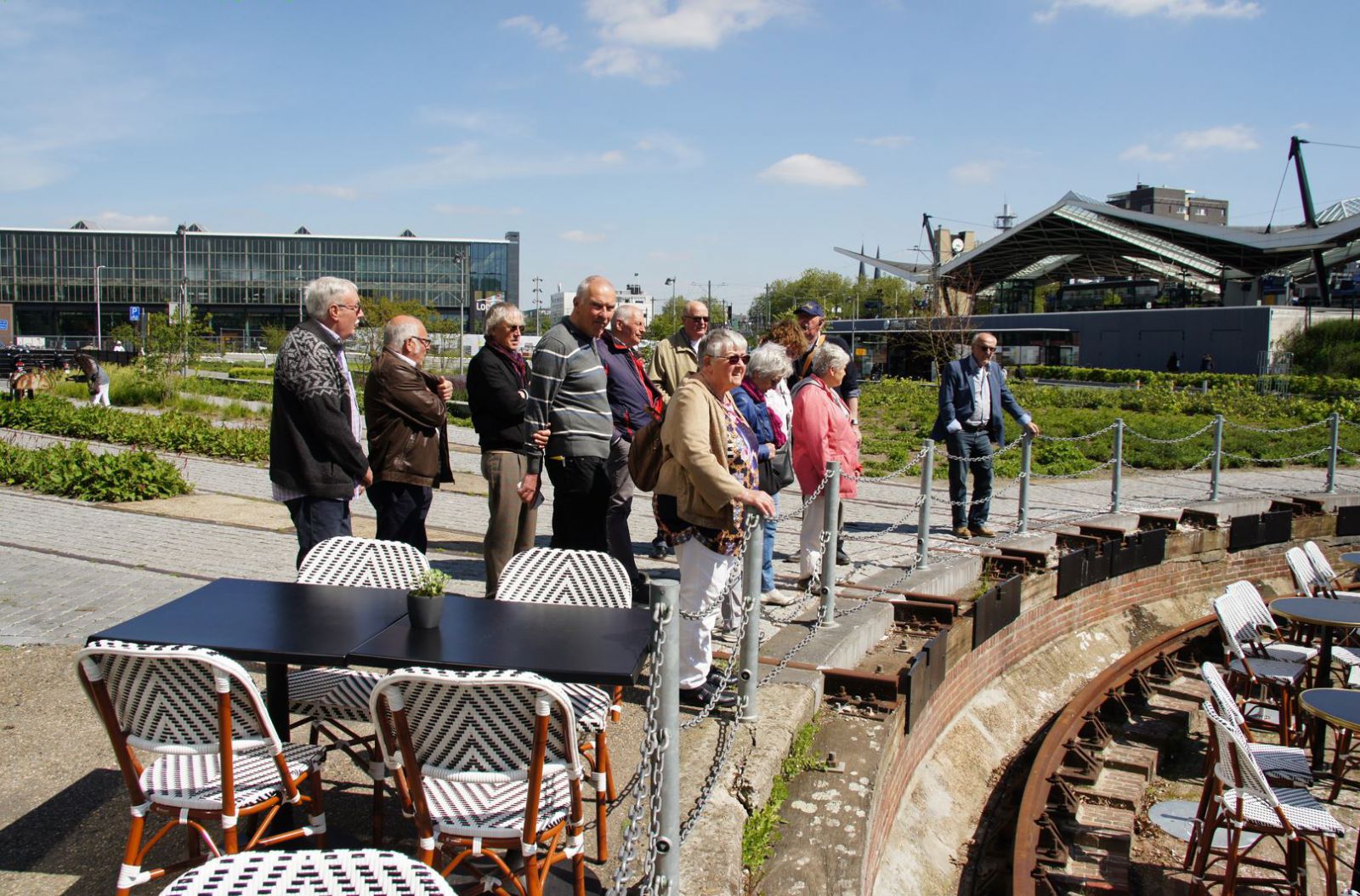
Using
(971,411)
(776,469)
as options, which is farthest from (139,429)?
(776,469)

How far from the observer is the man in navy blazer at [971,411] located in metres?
9.87

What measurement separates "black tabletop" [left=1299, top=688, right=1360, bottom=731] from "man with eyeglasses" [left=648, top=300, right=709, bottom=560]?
4017 millimetres

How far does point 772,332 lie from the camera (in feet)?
25.5

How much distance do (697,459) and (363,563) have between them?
5.12 feet

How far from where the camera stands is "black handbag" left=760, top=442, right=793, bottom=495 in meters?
6.73

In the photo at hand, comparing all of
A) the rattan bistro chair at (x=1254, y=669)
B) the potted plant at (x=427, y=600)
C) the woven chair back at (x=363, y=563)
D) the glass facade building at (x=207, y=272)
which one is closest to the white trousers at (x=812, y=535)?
the rattan bistro chair at (x=1254, y=669)

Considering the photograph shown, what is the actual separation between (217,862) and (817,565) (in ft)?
18.9

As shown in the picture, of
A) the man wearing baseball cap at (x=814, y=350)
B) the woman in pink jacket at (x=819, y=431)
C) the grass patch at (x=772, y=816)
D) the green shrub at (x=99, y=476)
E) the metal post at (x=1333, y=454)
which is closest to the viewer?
the grass patch at (x=772, y=816)

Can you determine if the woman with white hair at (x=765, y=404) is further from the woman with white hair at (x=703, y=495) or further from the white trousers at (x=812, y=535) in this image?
the woman with white hair at (x=703, y=495)

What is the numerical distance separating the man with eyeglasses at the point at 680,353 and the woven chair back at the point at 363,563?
9.60 ft

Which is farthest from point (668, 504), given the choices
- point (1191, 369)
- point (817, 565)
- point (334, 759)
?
point (1191, 369)

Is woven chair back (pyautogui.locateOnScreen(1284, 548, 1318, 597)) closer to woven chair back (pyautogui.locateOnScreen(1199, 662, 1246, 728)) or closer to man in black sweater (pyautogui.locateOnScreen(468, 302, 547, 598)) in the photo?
woven chair back (pyautogui.locateOnScreen(1199, 662, 1246, 728))

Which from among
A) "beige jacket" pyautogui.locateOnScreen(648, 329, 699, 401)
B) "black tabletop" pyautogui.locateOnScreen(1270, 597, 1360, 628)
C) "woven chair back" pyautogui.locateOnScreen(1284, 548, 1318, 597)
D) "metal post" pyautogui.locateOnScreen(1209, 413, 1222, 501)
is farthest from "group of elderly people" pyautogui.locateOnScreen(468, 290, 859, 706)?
"metal post" pyautogui.locateOnScreen(1209, 413, 1222, 501)

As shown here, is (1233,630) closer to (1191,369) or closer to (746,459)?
(746,459)
